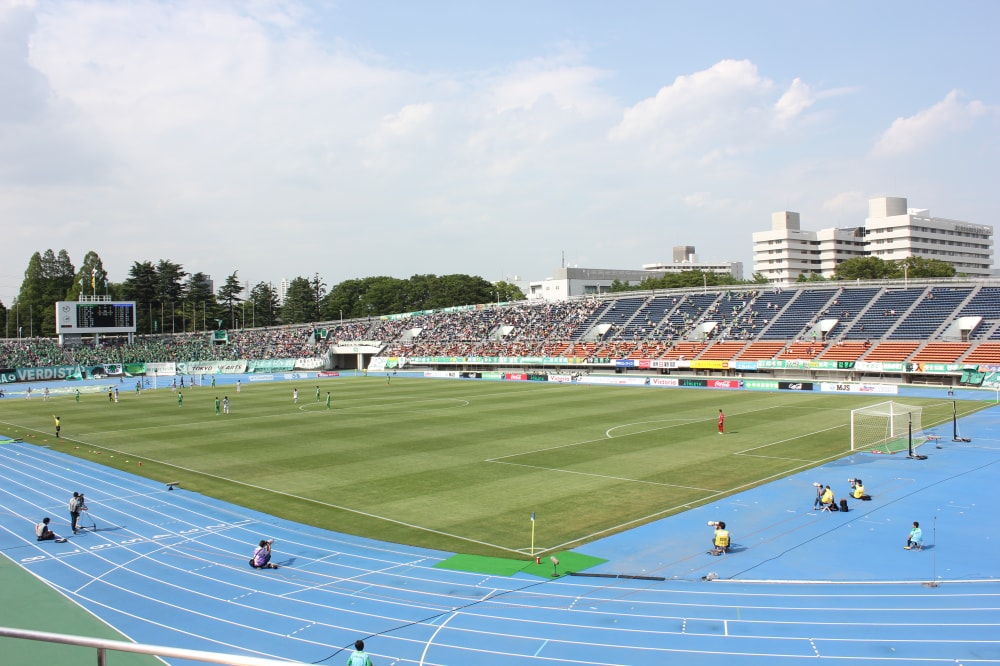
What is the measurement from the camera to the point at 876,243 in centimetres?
15900

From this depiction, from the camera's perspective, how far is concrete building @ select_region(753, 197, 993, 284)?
154625 mm

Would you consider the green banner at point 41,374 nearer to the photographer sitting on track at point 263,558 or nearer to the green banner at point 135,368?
the green banner at point 135,368

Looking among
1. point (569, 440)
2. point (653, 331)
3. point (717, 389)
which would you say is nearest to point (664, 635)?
point (569, 440)

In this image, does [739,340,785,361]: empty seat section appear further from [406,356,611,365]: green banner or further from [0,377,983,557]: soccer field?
[406,356,611,365]: green banner

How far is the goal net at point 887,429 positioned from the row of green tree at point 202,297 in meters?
100

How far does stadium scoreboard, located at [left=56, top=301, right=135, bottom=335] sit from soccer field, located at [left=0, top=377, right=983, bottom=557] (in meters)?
29.6

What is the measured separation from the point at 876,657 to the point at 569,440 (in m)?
24.7

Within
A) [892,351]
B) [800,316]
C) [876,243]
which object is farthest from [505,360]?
[876,243]

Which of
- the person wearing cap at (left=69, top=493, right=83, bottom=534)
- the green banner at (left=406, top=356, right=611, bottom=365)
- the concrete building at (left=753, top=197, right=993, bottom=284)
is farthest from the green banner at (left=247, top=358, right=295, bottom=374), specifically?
the concrete building at (left=753, top=197, right=993, bottom=284)

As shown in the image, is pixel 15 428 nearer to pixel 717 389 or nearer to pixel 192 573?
pixel 192 573

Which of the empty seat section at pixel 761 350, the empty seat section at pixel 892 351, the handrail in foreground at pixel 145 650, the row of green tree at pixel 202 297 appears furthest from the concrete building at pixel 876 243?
the handrail in foreground at pixel 145 650

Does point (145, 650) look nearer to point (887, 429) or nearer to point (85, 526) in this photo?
point (85, 526)

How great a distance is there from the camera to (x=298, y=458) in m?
33.2

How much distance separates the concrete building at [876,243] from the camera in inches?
6088
